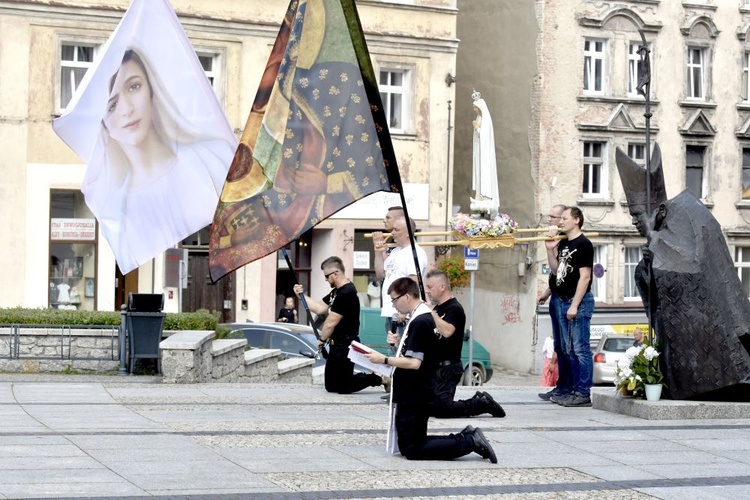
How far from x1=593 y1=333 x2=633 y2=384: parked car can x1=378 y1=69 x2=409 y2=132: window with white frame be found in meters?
8.50

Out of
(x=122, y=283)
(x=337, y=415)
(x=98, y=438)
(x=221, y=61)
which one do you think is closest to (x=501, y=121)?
(x=221, y=61)

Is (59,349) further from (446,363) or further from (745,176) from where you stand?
(745,176)

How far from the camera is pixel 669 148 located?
42.8 m

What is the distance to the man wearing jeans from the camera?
49.3 ft

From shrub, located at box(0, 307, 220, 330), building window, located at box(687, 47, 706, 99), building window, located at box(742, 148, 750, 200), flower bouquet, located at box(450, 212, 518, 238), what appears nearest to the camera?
flower bouquet, located at box(450, 212, 518, 238)

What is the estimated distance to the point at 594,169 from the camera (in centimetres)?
4222

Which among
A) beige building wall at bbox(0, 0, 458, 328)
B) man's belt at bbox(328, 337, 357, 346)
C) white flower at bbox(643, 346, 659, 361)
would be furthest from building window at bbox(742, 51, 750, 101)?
white flower at bbox(643, 346, 659, 361)

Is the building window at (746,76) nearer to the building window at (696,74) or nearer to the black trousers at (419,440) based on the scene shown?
the building window at (696,74)

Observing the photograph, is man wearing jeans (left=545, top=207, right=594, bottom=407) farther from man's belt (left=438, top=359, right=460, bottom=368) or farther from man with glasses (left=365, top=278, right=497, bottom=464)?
man with glasses (left=365, top=278, right=497, bottom=464)

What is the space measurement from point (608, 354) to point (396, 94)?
389 inches

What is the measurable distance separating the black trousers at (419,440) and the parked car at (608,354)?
20.0 meters

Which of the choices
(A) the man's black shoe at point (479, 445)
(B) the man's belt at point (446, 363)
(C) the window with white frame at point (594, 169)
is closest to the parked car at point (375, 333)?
(C) the window with white frame at point (594, 169)

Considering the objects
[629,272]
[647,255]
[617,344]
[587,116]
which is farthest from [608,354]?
[647,255]

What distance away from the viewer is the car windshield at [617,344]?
3244cm
